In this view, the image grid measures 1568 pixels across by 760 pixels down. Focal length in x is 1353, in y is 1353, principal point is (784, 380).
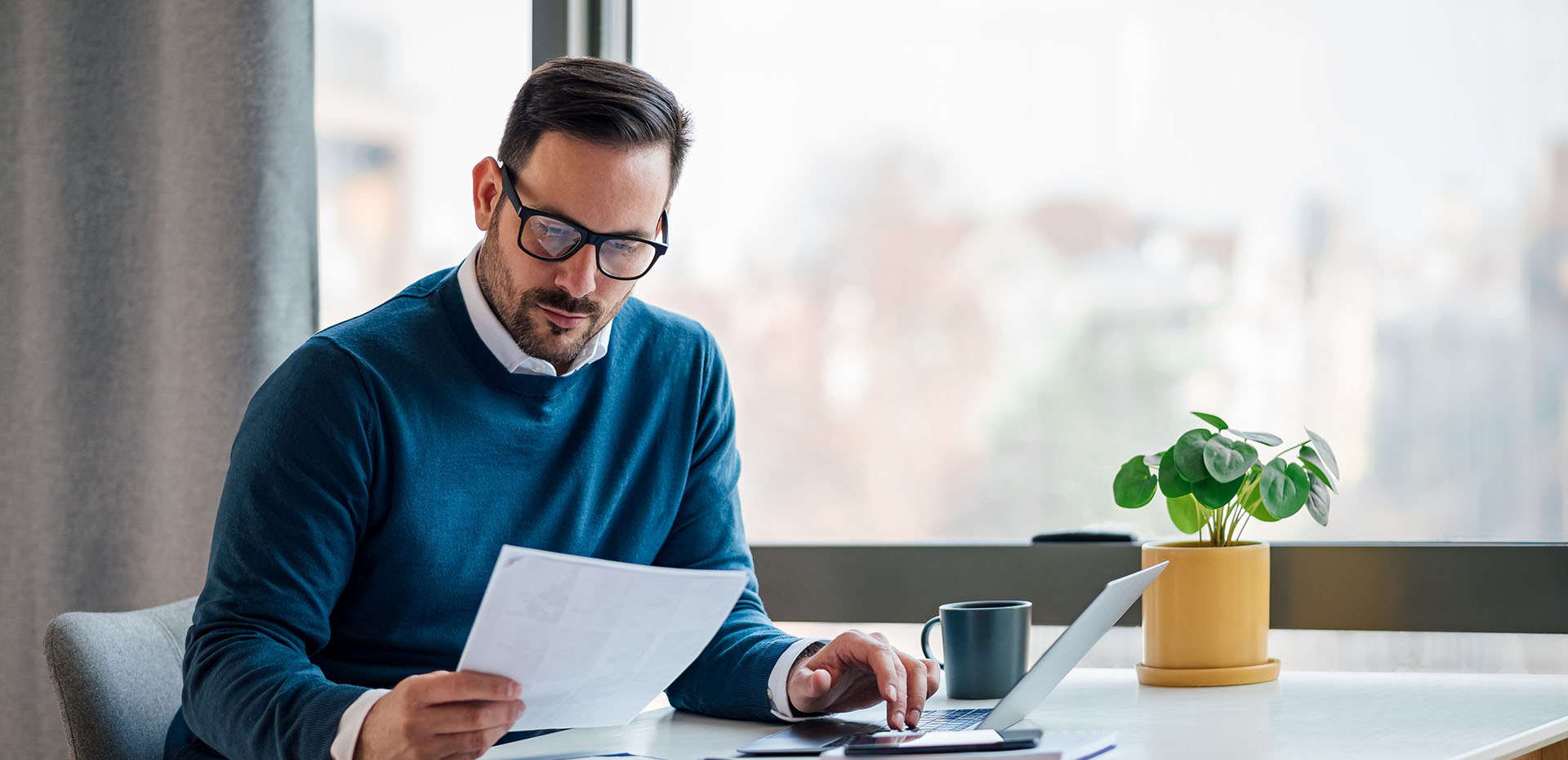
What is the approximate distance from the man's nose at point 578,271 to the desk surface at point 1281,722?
1.51ft

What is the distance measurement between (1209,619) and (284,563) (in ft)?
3.27

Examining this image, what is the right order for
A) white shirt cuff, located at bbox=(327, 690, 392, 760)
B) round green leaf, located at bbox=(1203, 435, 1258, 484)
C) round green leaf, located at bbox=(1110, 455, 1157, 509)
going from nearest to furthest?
white shirt cuff, located at bbox=(327, 690, 392, 760), round green leaf, located at bbox=(1203, 435, 1258, 484), round green leaf, located at bbox=(1110, 455, 1157, 509)

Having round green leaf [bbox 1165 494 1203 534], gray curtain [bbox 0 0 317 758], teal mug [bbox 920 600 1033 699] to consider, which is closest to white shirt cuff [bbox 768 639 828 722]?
teal mug [bbox 920 600 1033 699]

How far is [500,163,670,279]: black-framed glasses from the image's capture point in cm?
141

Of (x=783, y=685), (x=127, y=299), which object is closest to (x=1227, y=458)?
(x=783, y=685)

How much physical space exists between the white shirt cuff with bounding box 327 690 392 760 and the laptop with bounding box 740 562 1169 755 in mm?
328

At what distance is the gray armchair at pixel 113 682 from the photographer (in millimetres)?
1385

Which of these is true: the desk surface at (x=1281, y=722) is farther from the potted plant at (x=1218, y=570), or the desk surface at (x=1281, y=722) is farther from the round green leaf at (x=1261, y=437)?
the round green leaf at (x=1261, y=437)

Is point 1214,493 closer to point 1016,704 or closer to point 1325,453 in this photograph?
point 1325,453

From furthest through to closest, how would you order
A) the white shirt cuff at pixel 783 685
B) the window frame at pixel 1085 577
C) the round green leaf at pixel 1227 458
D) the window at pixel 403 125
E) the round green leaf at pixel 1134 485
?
the window at pixel 403 125 < the window frame at pixel 1085 577 < the round green leaf at pixel 1134 485 < the round green leaf at pixel 1227 458 < the white shirt cuff at pixel 783 685

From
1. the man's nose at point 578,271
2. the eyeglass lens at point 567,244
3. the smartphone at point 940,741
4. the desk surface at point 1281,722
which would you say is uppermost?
the eyeglass lens at point 567,244

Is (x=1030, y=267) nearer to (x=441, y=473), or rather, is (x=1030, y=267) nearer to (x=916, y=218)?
(x=916, y=218)

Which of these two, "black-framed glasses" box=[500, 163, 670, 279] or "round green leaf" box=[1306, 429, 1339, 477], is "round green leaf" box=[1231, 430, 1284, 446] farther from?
"black-framed glasses" box=[500, 163, 670, 279]

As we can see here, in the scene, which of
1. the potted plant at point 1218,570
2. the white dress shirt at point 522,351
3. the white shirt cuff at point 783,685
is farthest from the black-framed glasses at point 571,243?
the potted plant at point 1218,570
